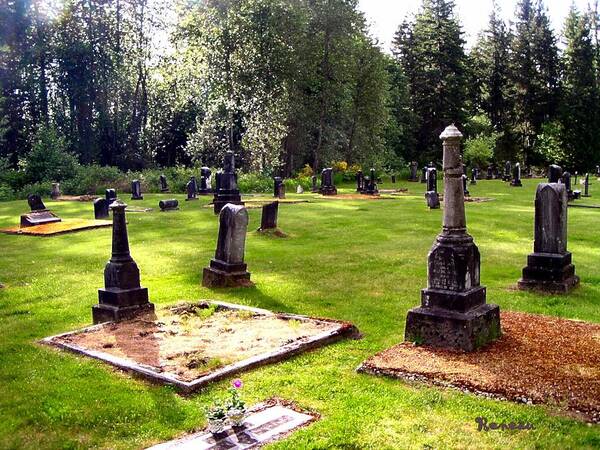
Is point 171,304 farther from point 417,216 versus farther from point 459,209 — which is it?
point 417,216

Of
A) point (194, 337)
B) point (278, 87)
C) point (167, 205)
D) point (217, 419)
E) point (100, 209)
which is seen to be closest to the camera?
point (217, 419)

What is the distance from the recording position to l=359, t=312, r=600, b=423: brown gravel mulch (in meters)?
5.55

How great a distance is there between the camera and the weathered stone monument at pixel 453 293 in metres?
7.06

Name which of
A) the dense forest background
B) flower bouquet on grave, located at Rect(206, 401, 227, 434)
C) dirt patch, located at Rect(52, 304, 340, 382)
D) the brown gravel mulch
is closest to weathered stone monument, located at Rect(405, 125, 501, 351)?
the brown gravel mulch

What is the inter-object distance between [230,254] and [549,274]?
18.4 feet

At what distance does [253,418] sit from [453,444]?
1.73 m

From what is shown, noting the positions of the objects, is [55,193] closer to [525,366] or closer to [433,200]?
[433,200]

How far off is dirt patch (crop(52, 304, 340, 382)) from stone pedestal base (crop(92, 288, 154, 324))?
0.22 m

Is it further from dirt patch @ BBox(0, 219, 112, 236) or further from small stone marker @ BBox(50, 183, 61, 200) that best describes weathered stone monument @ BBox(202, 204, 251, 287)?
small stone marker @ BBox(50, 183, 61, 200)

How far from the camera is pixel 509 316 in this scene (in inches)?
331

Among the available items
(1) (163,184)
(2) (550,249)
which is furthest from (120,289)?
(1) (163,184)

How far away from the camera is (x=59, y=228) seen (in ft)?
63.8

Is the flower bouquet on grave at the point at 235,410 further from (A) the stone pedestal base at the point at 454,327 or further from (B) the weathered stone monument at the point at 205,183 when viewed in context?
(B) the weathered stone monument at the point at 205,183

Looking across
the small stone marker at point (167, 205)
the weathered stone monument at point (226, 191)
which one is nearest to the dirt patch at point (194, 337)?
the weathered stone monument at point (226, 191)
